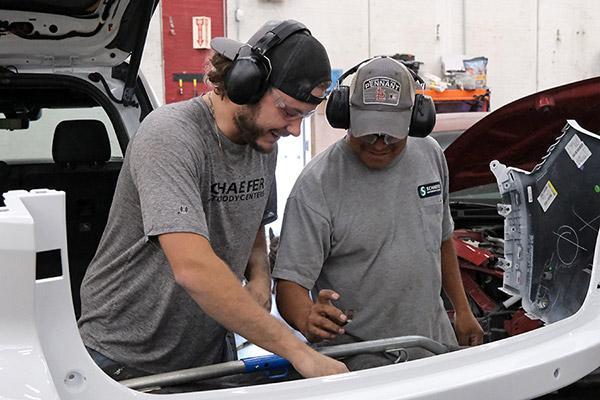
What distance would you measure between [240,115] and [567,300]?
3.77 feet

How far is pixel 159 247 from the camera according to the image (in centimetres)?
159

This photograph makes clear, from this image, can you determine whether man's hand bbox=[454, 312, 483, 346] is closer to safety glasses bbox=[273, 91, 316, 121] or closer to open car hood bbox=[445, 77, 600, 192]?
open car hood bbox=[445, 77, 600, 192]

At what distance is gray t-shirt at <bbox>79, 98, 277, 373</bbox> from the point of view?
5.05 ft

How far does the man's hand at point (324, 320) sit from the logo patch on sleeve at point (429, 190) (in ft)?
Result: 1.42

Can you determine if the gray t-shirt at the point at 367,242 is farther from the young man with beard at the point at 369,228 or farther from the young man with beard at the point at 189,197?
the young man with beard at the point at 189,197

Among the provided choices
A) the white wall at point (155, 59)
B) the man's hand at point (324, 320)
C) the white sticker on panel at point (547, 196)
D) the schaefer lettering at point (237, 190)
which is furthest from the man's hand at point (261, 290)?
the white wall at point (155, 59)

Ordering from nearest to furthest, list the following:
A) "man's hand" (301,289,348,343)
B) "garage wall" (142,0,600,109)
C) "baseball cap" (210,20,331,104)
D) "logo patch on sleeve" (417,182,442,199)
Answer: "baseball cap" (210,20,331,104), "man's hand" (301,289,348,343), "logo patch on sleeve" (417,182,442,199), "garage wall" (142,0,600,109)

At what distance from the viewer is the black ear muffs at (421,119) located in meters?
1.96

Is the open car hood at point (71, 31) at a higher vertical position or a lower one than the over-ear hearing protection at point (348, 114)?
higher

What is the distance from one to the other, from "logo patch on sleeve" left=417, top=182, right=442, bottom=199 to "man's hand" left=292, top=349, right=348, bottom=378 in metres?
0.76

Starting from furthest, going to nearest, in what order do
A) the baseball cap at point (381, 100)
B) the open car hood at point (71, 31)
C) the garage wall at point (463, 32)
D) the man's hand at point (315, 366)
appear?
the garage wall at point (463, 32), the open car hood at point (71, 31), the baseball cap at point (381, 100), the man's hand at point (315, 366)

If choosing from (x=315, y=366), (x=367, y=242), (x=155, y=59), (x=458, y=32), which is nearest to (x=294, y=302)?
(x=367, y=242)

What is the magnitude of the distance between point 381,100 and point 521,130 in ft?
3.79

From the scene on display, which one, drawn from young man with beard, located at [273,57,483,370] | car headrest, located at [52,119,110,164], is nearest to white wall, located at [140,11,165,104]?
car headrest, located at [52,119,110,164]
